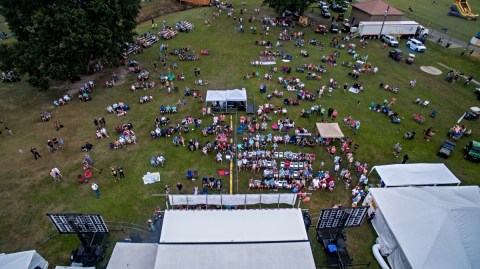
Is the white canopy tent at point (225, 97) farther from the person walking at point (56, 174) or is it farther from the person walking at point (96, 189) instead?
Result: the person walking at point (56, 174)

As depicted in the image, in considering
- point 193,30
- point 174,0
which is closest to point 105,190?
point 193,30

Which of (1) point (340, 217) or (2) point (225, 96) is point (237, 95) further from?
(1) point (340, 217)

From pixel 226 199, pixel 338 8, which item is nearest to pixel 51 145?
pixel 226 199

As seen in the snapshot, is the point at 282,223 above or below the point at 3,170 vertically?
above

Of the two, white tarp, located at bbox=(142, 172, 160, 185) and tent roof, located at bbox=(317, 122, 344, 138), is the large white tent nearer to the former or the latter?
white tarp, located at bbox=(142, 172, 160, 185)

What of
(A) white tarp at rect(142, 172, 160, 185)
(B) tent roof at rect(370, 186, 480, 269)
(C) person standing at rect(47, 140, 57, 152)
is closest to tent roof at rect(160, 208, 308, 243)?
(B) tent roof at rect(370, 186, 480, 269)

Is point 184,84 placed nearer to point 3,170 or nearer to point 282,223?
point 3,170
